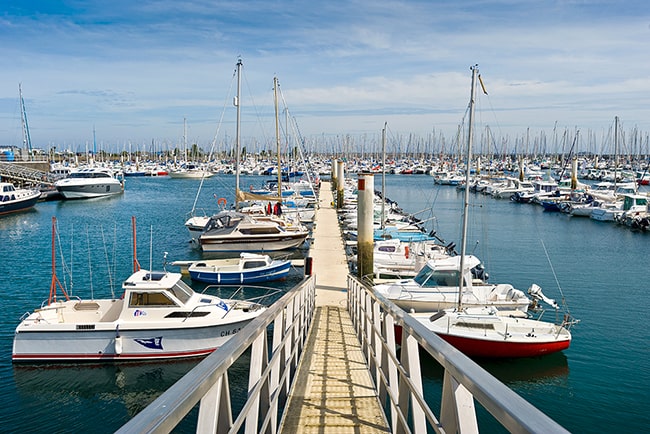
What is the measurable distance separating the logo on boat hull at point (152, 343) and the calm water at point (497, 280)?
62 cm

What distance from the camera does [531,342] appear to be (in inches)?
647

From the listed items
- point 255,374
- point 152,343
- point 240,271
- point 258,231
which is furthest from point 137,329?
point 258,231

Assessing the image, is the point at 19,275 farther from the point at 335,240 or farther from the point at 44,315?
the point at 335,240

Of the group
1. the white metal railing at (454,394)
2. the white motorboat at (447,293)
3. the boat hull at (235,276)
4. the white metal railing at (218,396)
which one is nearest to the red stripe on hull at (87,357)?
the white motorboat at (447,293)

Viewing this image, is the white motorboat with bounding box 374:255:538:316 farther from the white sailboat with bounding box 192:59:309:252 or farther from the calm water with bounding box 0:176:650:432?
the white sailboat with bounding box 192:59:309:252

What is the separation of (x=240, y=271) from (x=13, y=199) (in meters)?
39.8

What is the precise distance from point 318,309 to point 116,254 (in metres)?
23.2

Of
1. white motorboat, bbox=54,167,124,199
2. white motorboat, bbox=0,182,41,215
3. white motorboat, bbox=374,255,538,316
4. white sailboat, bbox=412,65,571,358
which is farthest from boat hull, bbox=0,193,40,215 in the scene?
white sailboat, bbox=412,65,571,358

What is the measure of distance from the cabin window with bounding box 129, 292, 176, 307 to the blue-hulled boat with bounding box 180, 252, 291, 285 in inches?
365

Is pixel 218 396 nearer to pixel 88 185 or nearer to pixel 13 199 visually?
pixel 13 199

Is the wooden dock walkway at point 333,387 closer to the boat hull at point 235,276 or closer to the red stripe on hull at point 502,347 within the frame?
the red stripe on hull at point 502,347

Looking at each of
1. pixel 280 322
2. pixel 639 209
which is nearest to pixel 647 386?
pixel 280 322

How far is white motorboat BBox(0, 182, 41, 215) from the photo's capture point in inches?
2111

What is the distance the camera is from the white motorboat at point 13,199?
53.6 metres
